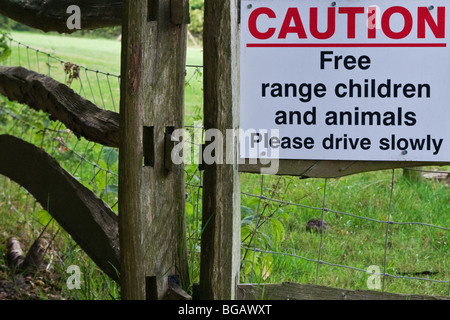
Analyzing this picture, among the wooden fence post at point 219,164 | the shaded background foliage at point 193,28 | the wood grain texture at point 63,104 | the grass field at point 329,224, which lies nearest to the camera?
the wooden fence post at point 219,164

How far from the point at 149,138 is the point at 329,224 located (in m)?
2.51

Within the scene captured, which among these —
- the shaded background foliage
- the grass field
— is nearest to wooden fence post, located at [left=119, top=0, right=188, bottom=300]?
the grass field

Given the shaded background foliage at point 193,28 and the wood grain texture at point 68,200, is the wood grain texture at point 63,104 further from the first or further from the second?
the shaded background foliage at point 193,28

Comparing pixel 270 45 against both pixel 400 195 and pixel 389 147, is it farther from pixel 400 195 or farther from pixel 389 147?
pixel 400 195

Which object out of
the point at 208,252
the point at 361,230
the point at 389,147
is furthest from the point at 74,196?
the point at 361,230

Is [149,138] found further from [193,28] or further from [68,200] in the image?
[193,28]

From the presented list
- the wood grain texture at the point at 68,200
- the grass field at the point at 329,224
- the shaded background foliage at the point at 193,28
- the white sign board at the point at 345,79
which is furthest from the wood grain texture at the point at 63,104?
the shaded background foliage at the point at 193,28

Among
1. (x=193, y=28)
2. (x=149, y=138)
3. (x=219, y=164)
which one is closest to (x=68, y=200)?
(x=149, y=138)

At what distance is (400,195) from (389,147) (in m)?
2.76

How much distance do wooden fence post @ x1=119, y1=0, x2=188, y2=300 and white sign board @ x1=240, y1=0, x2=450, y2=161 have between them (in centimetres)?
24

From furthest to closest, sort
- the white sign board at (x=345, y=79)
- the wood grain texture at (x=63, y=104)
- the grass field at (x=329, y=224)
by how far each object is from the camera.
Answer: the grass field at (x=329, y=224), the wood grain texture at (x=63, y=104), the white sign board at (x=345, y=79)

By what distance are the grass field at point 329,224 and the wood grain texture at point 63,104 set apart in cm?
48

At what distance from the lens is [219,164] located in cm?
220

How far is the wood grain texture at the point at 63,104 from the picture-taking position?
8.83 ft
